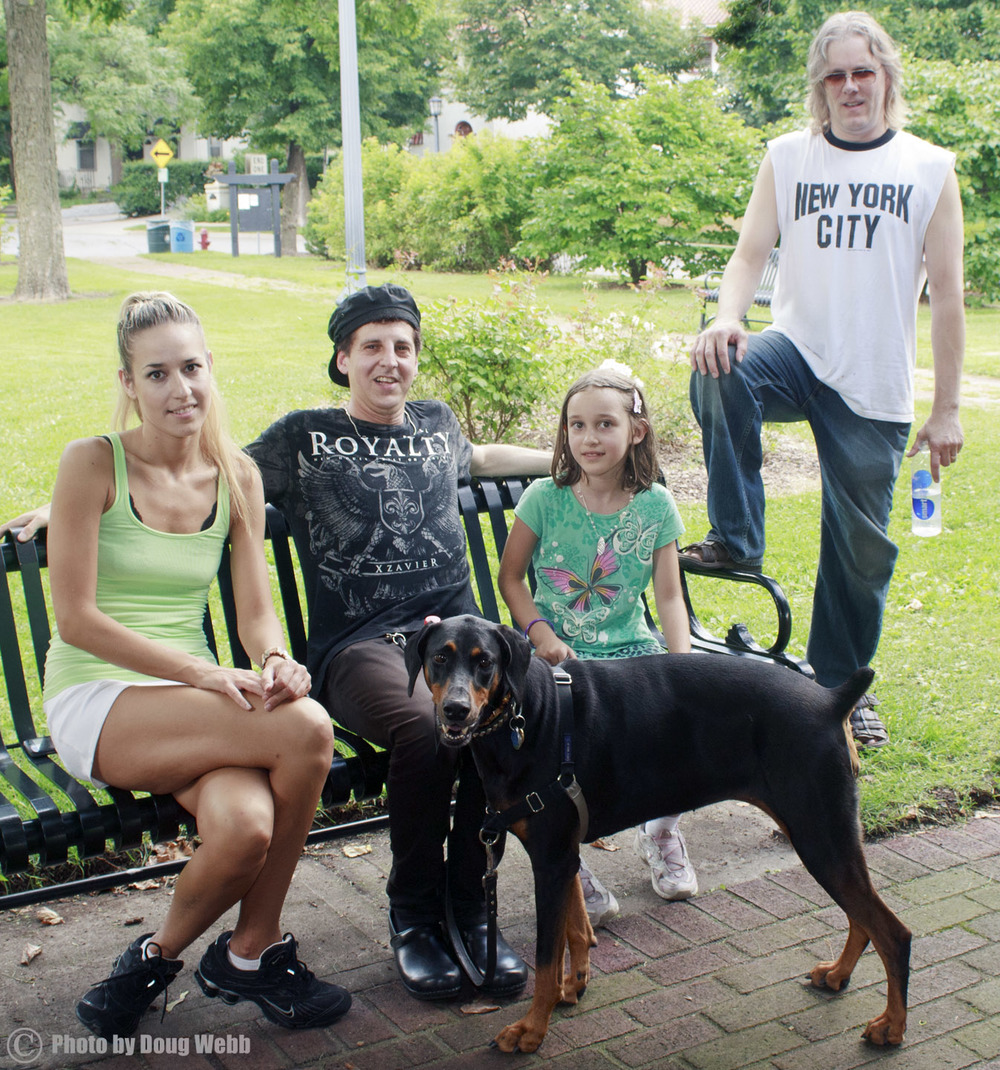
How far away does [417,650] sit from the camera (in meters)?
2.87

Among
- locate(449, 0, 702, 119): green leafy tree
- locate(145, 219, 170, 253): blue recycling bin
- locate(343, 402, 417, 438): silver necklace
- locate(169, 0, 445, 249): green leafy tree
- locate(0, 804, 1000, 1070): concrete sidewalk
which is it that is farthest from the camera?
locate(449, 0, 702, 119): green leafy tree

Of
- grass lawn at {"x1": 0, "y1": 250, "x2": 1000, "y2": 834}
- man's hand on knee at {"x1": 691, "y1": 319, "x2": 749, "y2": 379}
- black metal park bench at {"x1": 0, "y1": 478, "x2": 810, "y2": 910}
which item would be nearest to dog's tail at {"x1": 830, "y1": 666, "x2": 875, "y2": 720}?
black metal park bench at {"x1": 0, "y1": 478, "x2": 810, "y2": 910}

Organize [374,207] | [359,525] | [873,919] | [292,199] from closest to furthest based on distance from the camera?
[873,919], [359,525], [374,207], [292,199]

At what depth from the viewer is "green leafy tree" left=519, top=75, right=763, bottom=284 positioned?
2248 cm

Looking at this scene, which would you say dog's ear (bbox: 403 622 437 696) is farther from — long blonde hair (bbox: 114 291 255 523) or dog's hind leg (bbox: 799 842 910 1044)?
dog's hind leg (bbox: 799 842 910 1044)

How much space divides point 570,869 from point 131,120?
158 ft

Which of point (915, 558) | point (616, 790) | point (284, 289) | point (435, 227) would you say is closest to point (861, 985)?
point (616, 790)

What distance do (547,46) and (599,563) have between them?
158ft

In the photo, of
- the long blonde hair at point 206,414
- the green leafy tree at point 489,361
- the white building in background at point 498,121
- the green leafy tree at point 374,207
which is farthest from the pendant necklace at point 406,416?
the white building in background at point 498,121

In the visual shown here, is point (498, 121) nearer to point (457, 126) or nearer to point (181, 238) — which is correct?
point (457, 126)

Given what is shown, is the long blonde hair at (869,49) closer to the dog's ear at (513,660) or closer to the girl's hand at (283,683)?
the dog's ear at (513,660)

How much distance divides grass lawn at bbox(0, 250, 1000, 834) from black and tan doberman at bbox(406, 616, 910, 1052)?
50.4 inches

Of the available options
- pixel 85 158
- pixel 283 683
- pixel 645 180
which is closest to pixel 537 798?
pixel 283 683

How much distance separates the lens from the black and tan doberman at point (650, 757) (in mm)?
2840
